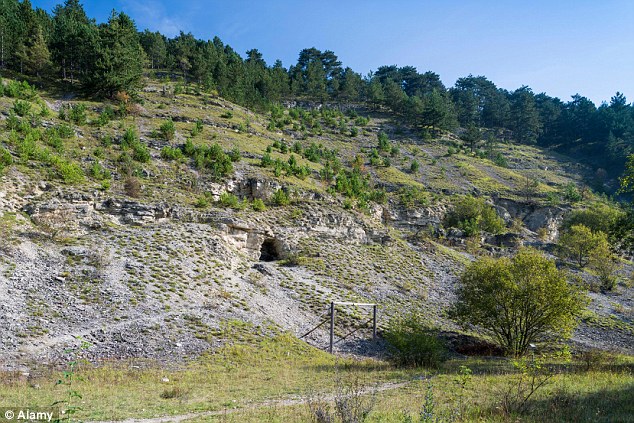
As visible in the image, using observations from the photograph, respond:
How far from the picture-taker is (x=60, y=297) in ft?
58.2

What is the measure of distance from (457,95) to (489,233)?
73.6 m

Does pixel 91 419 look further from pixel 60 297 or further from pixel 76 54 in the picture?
pixel 76 54

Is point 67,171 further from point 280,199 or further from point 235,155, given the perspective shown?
point 280,199

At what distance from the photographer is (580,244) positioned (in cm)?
4228

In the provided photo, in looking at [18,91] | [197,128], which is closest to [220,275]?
[197,128]

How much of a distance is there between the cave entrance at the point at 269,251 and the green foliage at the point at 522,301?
15482 mm

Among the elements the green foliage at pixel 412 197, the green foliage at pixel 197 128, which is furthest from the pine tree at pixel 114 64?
the green foliage at pixel 412 197

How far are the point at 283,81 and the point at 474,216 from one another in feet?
176

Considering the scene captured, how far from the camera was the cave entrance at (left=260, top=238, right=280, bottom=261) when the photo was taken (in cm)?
3141

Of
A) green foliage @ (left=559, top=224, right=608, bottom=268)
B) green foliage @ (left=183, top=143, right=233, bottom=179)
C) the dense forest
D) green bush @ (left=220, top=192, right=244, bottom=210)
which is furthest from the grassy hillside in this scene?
the dense forest

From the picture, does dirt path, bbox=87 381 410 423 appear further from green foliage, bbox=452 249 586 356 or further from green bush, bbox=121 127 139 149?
green bush, bbox=121 127 139 149

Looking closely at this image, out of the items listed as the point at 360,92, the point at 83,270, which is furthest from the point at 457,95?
the point at 83,270

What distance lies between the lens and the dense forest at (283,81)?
151 ft

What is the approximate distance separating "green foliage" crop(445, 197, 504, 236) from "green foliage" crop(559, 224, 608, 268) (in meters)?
7.43
